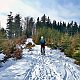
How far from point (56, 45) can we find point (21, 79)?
29113 mm

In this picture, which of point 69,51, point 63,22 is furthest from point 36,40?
point 63,22

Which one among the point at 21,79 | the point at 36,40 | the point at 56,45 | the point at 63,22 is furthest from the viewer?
the point at 63,22

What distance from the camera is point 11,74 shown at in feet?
42.9

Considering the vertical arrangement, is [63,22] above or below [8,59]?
above

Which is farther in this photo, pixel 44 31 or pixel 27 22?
pixel 27 22

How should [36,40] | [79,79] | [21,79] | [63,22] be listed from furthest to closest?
1. [63,22]
2. [36,40]
3. [79,79]
4. [21,79]

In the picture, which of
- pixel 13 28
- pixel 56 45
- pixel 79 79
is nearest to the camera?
pixel 79 79

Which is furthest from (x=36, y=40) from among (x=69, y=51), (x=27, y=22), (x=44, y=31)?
(x=27, y=22)

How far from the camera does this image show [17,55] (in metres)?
20.6

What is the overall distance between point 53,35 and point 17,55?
34757 millimetres

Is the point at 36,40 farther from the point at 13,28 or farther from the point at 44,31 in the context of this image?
the point at 13,28

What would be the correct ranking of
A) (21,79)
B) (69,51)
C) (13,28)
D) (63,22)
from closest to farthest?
(21,79) → (69,51) → (13,28) → (63,22)

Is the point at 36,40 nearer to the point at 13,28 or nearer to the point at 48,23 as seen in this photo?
the point at 13,28

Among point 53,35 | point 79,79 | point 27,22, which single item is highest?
point 27,22
